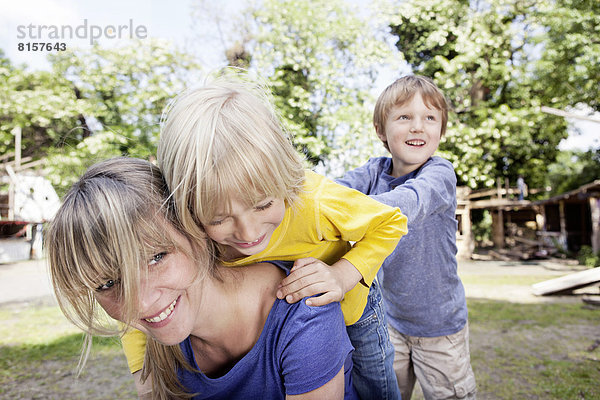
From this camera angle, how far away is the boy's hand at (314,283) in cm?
139

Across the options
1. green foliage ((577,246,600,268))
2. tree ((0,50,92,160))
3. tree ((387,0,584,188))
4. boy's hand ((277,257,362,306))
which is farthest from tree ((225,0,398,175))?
boy's hand ((277,257,362,306))

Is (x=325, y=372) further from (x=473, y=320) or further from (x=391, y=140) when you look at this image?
(x=473, y=320)

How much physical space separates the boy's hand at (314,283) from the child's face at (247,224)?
17 cm

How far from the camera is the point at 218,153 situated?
141 cm

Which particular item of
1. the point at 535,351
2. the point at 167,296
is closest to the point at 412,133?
the point at 167,296

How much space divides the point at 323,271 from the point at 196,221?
465mm

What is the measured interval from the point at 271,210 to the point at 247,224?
4.7 inches

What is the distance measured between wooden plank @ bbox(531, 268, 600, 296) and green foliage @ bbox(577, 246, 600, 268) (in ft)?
23.4

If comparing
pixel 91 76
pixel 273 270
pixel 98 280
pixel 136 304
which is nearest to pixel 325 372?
pixel 273 270

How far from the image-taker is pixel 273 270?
5.27 feet

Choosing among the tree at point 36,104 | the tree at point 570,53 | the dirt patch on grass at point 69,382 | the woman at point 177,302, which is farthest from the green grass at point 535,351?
the tree at point 36,104

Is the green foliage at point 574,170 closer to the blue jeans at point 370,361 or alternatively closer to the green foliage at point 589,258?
the green foliage at point 589,258

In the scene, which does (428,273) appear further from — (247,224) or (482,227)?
(482,227)

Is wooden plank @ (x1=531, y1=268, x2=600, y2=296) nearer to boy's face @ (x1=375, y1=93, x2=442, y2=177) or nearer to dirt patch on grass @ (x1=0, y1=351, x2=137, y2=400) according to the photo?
boy's face @ (x1=375, y1=93, x2=442, y2=177)
